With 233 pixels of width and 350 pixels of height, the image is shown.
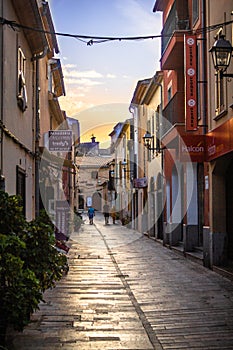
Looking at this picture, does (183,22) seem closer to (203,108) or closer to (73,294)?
(203,108)

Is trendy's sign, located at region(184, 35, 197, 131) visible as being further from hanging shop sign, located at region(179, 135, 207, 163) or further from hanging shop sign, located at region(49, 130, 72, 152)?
hanging shop sign, located at region(49, 130, 72, 152)

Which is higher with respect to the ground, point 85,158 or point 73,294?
point 85,158

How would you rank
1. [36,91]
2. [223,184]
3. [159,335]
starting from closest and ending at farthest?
1. [159,335]
2. [223,184]
3. [36,91]

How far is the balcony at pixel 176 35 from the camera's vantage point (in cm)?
1709

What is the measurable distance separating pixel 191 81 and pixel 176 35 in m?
2.51

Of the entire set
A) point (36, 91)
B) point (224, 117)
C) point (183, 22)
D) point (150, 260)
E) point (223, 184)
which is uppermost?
point (183, 22)

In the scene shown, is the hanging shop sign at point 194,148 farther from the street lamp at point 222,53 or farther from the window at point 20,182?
the street lamp at point 222,53

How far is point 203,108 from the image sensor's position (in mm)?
14914

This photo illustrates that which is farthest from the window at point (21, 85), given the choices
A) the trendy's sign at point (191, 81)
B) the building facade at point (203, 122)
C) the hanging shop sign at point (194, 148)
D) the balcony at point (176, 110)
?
the balcony at point (176, 110)

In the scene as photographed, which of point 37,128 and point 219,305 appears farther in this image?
point 37,128

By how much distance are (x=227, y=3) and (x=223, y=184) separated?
433 cm

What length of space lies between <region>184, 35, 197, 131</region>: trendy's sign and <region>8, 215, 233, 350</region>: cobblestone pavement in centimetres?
394

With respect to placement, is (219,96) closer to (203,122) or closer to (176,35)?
(203,122)

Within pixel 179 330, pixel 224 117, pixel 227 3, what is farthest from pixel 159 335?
pixel 227 3
